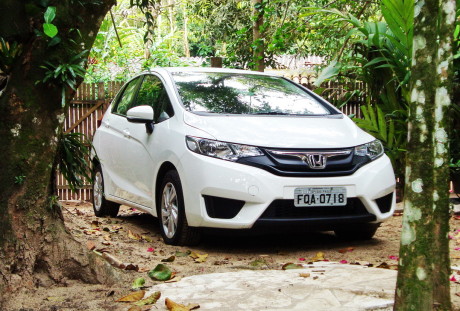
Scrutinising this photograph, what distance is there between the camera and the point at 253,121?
6.14m

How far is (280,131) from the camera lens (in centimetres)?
597

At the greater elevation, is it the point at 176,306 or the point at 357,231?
the point at 176,306

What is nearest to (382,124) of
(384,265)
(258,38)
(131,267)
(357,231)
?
(357,231)

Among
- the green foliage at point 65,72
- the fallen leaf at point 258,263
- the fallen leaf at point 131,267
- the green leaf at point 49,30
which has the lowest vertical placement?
the fallen leaf at point 258,263

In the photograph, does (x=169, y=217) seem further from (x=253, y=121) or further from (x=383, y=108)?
(x=383, y=108)

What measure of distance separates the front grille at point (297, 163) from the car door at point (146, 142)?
3.45ft

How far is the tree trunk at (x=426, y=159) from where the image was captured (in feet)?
10.5

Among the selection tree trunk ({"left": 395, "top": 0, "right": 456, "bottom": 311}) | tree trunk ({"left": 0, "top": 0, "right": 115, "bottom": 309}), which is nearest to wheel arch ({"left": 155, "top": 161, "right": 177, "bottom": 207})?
tree trunk ({"left": 0, "top": 0, "right": 115, "bottom": 309})

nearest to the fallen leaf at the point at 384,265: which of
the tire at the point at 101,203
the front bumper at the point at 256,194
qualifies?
the front bumper at the point at 256,194

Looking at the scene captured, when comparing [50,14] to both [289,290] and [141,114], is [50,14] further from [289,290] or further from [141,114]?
[141,114]

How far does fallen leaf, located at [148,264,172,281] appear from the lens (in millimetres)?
4797

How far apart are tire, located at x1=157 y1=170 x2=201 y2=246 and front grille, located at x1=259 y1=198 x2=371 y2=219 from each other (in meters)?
0.73

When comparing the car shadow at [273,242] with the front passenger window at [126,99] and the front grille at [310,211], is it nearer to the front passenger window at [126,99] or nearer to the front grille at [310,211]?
the front grille at [310,211]

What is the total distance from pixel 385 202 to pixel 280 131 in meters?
1.12
